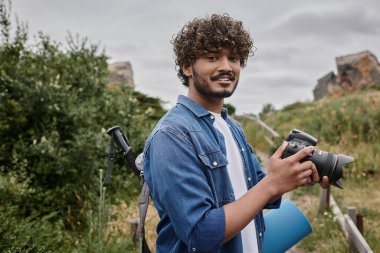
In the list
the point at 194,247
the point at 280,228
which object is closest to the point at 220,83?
the point at 194,247

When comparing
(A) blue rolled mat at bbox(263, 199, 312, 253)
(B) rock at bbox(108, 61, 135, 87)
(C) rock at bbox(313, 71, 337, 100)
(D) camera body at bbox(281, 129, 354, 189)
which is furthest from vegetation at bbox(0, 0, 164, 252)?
(C) rock at bbox(313, 71, 337, 100)

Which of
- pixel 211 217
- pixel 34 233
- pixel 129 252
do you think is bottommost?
pixel 129 252

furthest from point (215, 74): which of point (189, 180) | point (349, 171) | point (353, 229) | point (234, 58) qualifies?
point (349, 171)

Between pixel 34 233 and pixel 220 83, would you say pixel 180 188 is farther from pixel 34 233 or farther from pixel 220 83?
pixel 34 233

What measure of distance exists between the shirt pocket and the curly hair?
49 cm

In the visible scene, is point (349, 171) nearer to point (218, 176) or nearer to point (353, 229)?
point (353, 229)

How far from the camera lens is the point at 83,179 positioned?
6.65 metres

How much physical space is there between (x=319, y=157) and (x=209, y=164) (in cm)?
46

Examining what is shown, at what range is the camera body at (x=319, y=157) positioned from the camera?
1.76 m

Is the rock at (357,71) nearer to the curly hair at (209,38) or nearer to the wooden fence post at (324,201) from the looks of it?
the wooden fence post at (324,201)

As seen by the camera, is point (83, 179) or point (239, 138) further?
point (83, 179)

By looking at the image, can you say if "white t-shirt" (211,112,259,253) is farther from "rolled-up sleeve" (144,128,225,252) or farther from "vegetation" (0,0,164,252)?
"vegetation" (0,0,164,252)

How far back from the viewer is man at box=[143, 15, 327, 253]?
5.42 feet

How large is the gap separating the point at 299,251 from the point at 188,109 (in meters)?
4.12
